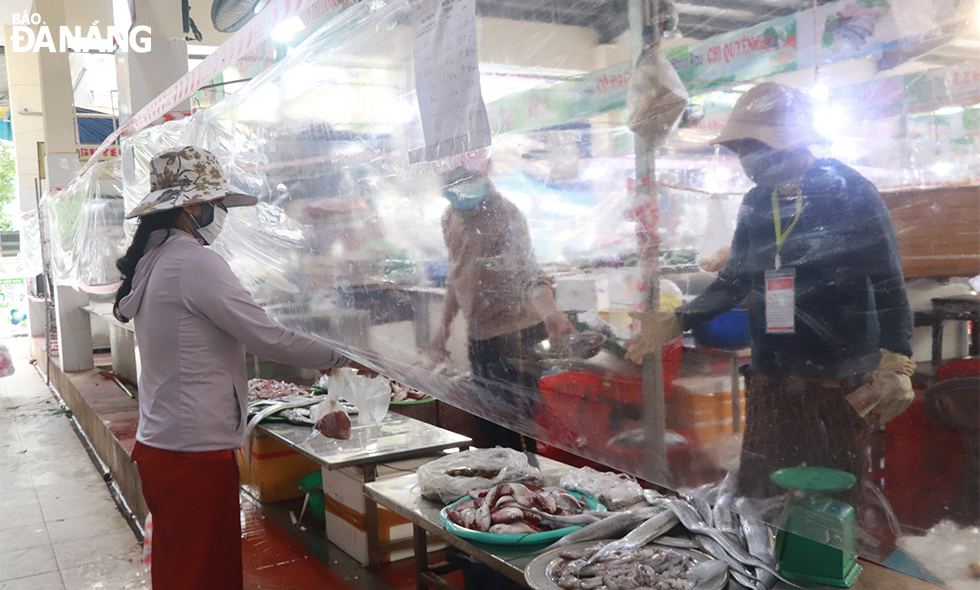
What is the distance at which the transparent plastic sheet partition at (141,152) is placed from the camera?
3498mm

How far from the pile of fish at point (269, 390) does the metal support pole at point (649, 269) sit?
12.1ft

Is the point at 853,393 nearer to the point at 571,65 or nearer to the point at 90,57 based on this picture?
the point at 571,65

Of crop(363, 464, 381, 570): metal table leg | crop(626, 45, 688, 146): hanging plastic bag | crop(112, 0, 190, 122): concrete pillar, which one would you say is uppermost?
crop(112, 0, 190, 122): concrete pillar

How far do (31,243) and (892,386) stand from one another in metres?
13.2

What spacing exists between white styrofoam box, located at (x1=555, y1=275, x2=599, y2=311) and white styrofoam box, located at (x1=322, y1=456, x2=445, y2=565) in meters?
2.26

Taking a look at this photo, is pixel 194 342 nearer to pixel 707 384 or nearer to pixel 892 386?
pixel 707 384

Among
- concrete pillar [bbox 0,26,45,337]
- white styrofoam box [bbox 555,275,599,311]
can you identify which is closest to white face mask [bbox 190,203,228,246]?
white styrofoam box [bbox 555,275,599,311]

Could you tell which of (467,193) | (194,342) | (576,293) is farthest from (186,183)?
(576,293)

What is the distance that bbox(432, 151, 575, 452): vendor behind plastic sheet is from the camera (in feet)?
4.19

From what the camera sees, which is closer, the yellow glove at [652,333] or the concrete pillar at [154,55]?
the yellow glove at [652,333]

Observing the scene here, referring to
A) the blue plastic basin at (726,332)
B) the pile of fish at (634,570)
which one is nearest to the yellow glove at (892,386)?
the blue plastic basin at (726,332)

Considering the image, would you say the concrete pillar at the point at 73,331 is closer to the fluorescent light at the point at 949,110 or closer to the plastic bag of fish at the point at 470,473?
the plastic bag of fish at the point at 470,473

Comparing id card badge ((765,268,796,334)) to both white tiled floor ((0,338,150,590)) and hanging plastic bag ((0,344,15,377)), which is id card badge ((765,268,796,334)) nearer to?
white tiled floor ((0,338,150,590))

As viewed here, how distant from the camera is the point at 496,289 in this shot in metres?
1.36
